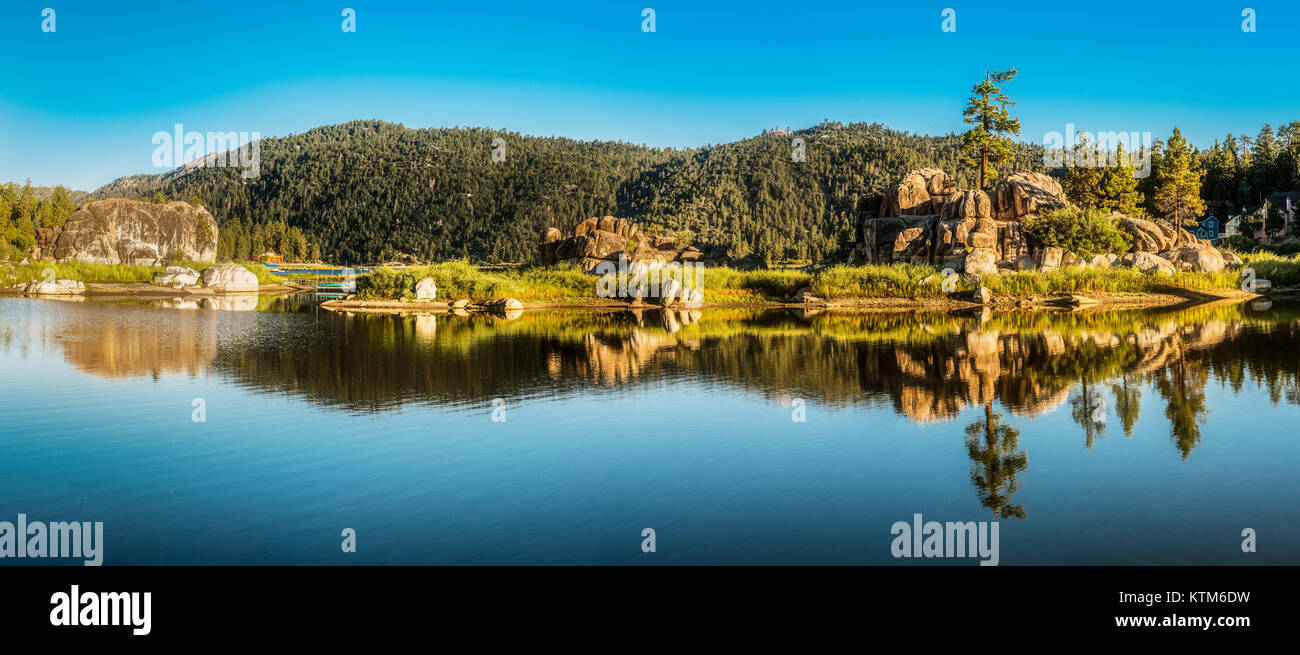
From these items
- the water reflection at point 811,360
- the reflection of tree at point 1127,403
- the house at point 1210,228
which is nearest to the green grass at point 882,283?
the water reflection at point 811,360

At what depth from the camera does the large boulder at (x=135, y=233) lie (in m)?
82.6

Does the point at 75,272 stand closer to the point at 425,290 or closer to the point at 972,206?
the point at 425,290

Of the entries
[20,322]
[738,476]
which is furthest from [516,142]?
[738,476]

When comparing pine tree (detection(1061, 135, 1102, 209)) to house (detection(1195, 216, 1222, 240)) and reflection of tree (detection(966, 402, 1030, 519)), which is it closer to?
house (detection(1195, 216, 1222, 240))

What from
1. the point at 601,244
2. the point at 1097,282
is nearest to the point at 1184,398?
the point at 1097,282

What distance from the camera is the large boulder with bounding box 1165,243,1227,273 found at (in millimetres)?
50969

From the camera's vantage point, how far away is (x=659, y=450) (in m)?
12.9

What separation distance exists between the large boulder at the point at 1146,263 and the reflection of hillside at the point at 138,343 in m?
49.8

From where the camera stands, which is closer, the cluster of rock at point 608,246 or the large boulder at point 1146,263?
the large boulder at point 1146,263

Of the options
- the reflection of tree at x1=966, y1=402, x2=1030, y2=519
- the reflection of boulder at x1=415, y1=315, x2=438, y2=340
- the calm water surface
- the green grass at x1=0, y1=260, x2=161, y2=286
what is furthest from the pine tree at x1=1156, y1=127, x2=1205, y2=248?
→ the green grass at x1=0, y1=260, x2=161, y2=286

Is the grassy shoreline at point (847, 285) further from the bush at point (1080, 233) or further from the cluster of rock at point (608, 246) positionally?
the bush at point (1080, 233)

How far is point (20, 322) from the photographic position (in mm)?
36500

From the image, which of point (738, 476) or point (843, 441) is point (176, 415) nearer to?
point (738, 476)
